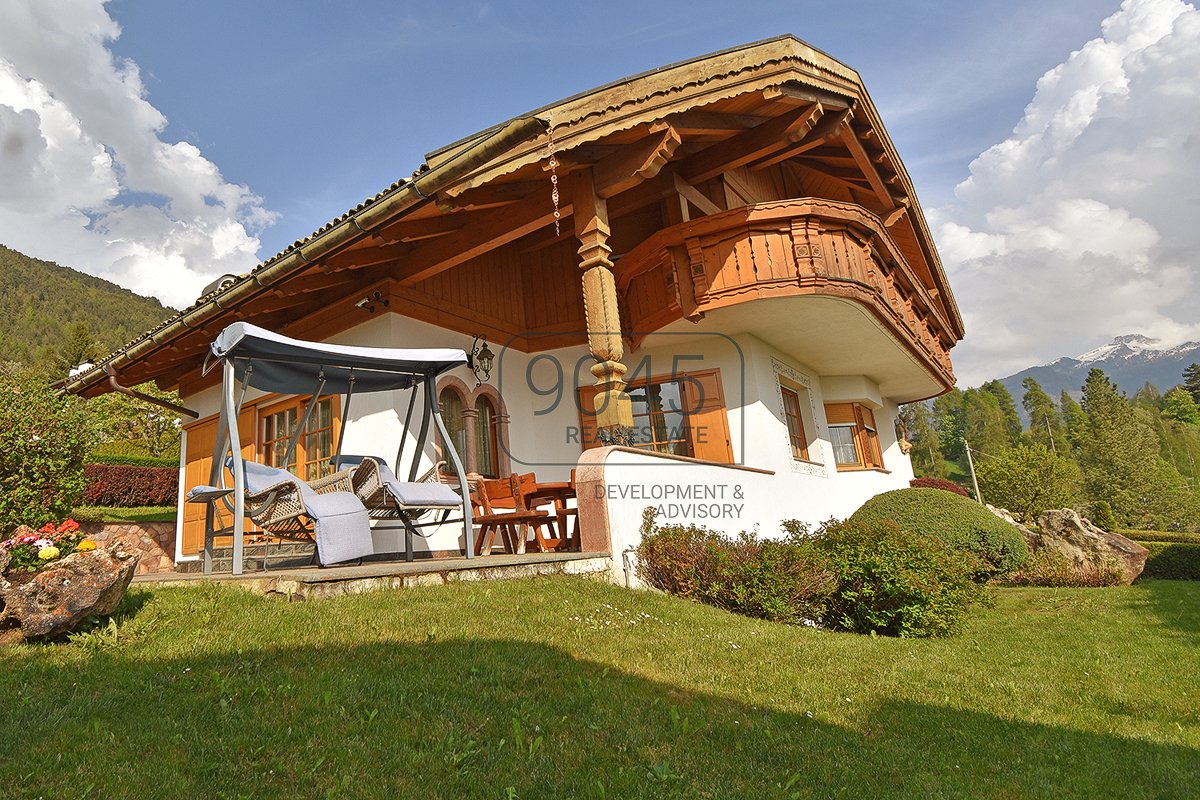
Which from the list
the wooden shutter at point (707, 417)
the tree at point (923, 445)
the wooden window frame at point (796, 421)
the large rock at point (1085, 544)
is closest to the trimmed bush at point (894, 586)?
the wooden shutter at point (707, 417)

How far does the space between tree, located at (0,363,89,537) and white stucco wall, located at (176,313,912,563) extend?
86.0 inches

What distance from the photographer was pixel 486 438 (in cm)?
972

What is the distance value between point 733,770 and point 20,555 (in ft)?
11.9

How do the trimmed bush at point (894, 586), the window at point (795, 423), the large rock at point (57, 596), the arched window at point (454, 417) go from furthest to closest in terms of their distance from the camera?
1. the window at point (795, 423)
2. the arched window at point (454, 417)
3. the trimmed bush at point (894, 586)
4. the large rock at point (57, 596)

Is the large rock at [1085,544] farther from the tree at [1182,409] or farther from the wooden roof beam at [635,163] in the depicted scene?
the tree at [1182,409]

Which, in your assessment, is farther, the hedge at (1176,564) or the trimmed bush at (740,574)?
the hedge at (1176,564)

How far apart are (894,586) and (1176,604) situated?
5192 mm

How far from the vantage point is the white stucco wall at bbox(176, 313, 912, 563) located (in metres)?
8.62

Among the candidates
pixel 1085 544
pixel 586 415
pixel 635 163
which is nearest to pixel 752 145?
pixel 635 163

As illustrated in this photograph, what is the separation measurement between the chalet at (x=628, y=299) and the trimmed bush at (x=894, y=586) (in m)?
1.55

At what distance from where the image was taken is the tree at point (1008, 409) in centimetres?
8757

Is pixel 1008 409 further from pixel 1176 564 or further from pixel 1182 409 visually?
pixel 1176 564

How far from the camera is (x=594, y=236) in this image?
7379mm

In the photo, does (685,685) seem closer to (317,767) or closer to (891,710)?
(891,710)
